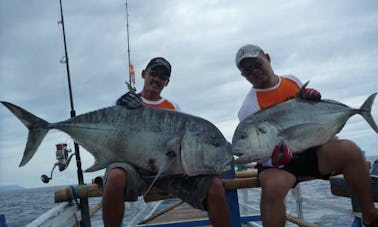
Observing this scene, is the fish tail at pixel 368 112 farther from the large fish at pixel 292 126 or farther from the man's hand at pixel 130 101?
the man's hand at pixel 130 101

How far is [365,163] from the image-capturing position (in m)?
2.35

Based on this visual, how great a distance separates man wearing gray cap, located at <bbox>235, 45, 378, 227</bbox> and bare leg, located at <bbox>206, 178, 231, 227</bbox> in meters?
0.25

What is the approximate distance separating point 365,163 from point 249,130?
79 cm

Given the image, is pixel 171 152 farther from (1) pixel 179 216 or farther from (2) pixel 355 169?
(1) pixel 179 216

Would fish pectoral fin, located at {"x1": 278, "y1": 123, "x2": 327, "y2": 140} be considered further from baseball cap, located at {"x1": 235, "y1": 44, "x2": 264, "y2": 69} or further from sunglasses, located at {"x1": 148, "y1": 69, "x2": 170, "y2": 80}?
sunglasses, located at {"x1": 148, "y1": 69, "x2": 170, "y2": 80}

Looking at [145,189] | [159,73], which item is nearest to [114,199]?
[145,189]

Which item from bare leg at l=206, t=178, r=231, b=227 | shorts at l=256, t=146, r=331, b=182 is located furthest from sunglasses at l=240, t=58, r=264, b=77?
bare leg at l=206, t=178, r=231, b=227

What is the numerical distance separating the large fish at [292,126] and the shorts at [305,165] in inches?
4.5

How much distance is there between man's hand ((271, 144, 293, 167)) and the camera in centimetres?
226

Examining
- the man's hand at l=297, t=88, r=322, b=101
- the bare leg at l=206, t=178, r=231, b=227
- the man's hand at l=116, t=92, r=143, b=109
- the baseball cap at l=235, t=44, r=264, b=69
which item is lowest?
the bare leg at l=206, t=178, r=231, b=227

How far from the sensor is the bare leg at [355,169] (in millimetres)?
2312

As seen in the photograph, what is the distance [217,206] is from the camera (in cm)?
240

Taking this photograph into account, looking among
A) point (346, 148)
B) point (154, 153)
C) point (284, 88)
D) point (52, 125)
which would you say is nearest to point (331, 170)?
point (346, 148)

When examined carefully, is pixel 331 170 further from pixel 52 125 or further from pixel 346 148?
pixel 52 125
